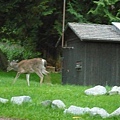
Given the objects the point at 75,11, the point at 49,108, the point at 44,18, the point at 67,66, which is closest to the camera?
the point at 49,108

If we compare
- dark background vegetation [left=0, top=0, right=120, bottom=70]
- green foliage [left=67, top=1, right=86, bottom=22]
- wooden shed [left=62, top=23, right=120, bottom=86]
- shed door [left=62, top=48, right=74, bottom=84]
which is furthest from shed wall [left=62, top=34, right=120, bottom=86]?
green foliage [left=67, top=1, right=86, bottom=22]

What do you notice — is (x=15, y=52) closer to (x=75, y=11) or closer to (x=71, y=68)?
(x=75, y=11)

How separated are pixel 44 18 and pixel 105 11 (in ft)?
17.3

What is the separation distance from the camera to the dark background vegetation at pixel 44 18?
26.6 m

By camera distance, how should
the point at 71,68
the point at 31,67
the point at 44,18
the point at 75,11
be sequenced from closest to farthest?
the point at 31,67 → the point at 71,68 → the point at 75,11 → the point at 44,18

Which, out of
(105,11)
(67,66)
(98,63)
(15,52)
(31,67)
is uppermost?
(105,11)

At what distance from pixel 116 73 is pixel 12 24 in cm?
1072

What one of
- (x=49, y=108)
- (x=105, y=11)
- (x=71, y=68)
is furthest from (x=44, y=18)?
(x=49, y=108)

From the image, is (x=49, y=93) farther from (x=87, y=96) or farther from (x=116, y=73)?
(x=116, y=73)

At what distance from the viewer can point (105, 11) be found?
26.0m

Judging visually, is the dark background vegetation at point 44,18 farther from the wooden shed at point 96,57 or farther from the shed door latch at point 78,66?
the shed door latch at point 78,66


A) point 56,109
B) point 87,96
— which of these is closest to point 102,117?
point 56,109

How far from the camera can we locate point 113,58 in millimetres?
19875

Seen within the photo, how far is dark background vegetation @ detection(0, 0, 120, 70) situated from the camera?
87.4 feet
